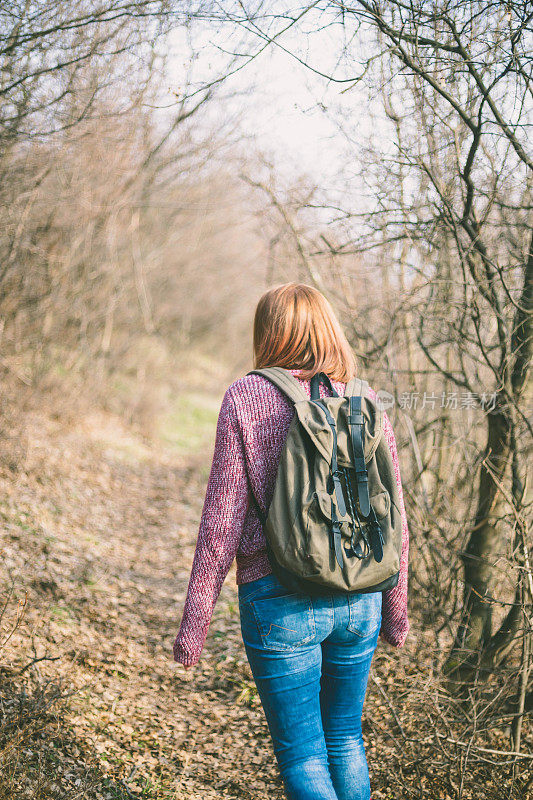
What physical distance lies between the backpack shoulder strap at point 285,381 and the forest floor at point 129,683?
1301mm

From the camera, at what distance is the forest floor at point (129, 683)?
2.69 meters

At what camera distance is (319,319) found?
2010mm

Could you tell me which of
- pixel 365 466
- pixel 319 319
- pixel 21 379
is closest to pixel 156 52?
pixel 319 319

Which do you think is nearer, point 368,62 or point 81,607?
point 368,62

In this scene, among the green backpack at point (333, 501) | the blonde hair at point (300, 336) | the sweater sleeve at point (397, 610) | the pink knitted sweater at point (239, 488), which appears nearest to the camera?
the green backpack at point (333, 501)

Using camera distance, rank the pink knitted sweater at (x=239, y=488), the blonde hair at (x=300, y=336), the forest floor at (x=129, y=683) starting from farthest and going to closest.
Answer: the forest floor at (x=129, y=683) < the blonde hair at (x=300, y=336) < the pink knitted sweater at (x=239, y=488)

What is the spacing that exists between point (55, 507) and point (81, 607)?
2033mm

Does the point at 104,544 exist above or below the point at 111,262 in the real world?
below

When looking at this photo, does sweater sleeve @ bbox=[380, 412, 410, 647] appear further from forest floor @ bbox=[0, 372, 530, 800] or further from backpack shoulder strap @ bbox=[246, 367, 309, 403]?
forest floor @ bbox=[0, 372, 530, 800]

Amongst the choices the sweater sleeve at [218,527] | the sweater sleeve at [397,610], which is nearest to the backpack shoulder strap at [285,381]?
the sweater sleeve at [218,527]

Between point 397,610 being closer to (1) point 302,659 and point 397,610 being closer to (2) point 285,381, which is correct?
(1) point 302,659

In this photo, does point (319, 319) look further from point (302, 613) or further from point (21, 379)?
point (21, 379)

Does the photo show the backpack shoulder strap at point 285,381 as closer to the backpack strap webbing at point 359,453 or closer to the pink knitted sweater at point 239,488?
the pink knitted sweater at point 239,488

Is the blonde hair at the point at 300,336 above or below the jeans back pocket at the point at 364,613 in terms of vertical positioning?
above
